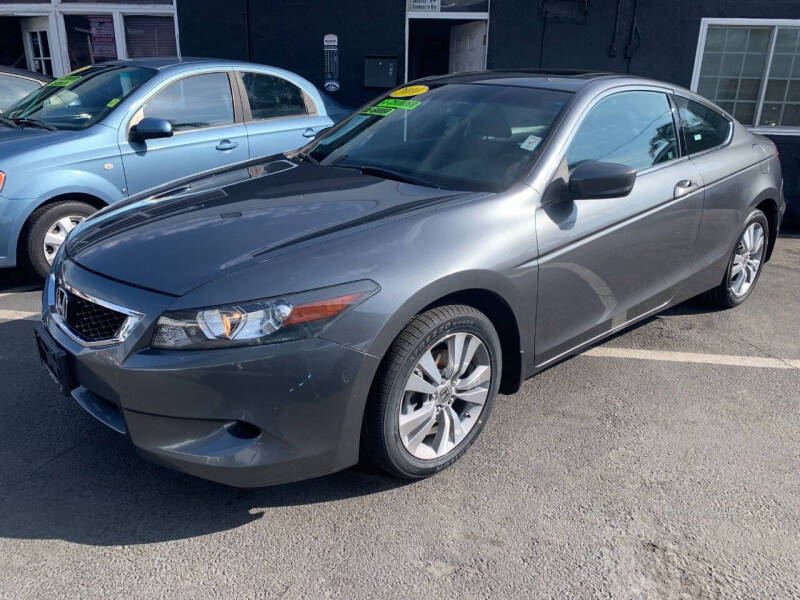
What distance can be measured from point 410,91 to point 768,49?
657 centimetres

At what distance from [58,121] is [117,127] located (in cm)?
57

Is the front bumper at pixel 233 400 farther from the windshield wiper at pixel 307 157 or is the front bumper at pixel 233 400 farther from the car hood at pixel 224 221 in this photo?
the windshield wiper at pixel 307 157

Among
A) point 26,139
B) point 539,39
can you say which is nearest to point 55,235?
point 26,139

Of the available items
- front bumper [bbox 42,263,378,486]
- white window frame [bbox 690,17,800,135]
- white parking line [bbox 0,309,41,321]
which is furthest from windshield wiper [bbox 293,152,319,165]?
white window frame [bbox 690,17,800,135]

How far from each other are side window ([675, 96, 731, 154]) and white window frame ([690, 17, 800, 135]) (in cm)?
467

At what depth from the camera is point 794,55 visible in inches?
339

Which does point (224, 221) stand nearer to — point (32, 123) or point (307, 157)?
point (307, 157)

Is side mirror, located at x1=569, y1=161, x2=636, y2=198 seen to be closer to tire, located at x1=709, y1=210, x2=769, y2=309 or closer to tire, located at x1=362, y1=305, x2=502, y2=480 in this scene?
tire, located at x1=362, y1=305, x2=502, y2=480

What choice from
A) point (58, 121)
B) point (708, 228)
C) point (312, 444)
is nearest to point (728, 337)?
point (708, 228)

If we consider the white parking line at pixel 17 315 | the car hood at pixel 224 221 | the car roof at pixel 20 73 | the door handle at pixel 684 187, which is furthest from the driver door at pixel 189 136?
the door handle at pixel 684 187

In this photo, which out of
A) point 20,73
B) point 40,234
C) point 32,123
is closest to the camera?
→ point 40,234

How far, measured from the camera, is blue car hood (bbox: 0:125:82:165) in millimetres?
4828

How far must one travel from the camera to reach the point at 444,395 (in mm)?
2822

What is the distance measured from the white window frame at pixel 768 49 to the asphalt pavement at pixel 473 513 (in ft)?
20.3
